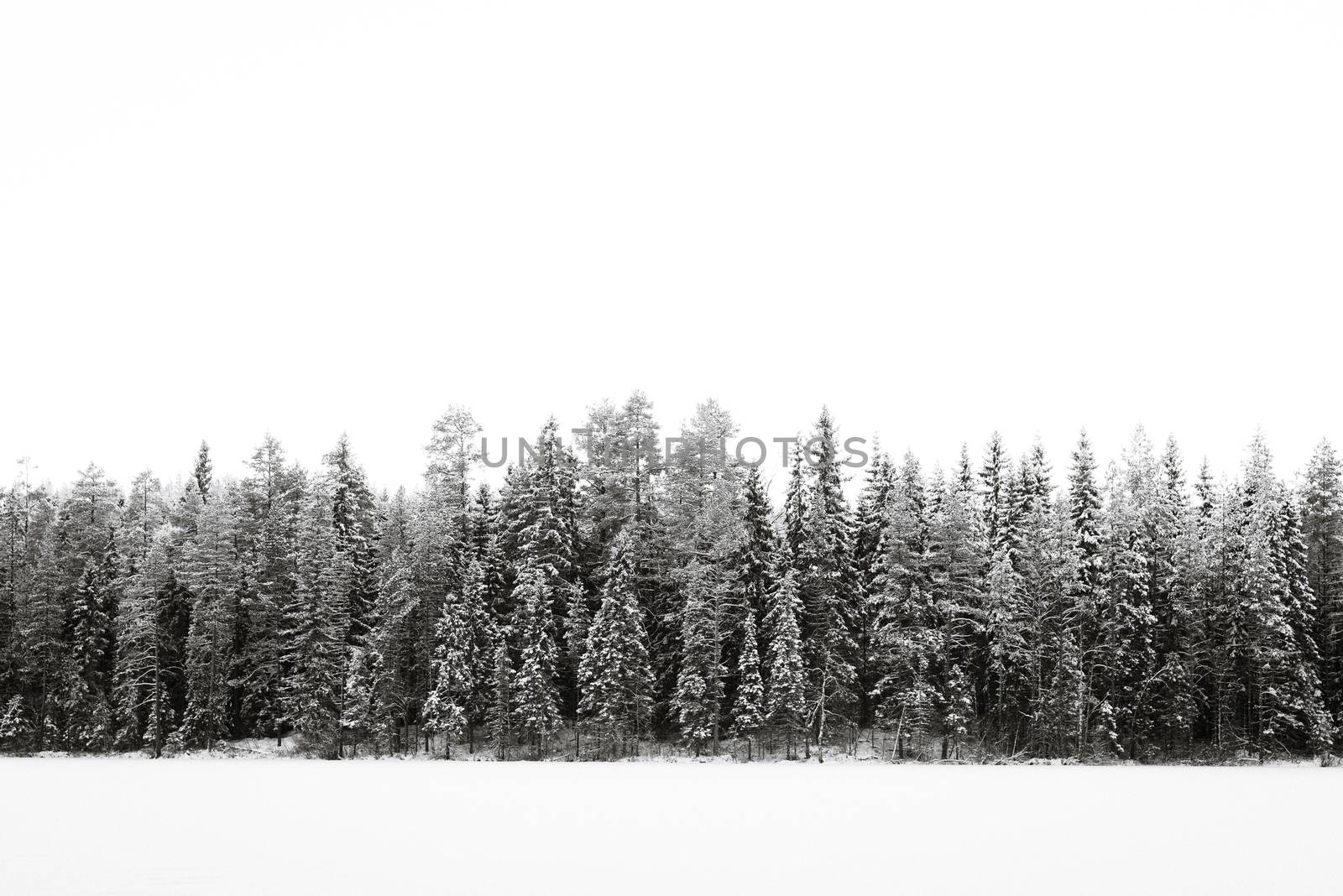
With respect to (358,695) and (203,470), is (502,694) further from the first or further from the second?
(203,470)

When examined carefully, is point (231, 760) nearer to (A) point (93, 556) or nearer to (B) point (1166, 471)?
(A) point (93, 556)

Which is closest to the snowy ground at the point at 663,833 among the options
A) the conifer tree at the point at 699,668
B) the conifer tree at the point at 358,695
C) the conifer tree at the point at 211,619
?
the conifer tree at the point at 699,668

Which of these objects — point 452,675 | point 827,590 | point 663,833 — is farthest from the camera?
point 452,675

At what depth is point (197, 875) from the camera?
17531 mm

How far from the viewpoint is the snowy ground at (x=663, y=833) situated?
17703 millimetres

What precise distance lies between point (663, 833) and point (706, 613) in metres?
29.5

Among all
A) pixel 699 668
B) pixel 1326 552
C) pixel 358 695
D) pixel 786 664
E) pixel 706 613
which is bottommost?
pixel 358 695

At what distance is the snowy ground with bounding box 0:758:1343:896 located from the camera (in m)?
17.7

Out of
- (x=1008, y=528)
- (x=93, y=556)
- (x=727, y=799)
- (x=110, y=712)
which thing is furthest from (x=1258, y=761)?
(x=93, y=556)

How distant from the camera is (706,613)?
2117 inches

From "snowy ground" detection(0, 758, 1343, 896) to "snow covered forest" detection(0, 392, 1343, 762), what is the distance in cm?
1062

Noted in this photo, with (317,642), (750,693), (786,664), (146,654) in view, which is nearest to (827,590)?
(786,664)

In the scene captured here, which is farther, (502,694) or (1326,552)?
(1326,552)

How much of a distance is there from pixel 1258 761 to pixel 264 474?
6314 centimetres
